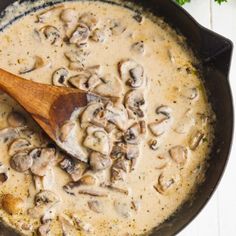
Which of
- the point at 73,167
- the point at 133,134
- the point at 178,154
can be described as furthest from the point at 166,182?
the point at 73,167

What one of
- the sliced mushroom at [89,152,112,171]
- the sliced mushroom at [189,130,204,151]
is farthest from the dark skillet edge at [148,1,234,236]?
the sliced mushroom at [89,152,112,171]

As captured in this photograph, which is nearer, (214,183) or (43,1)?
(214,183)

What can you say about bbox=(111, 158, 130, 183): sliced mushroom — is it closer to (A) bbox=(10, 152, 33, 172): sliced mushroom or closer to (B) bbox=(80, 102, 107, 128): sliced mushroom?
(B) bbox=(80, 102, 107, 128): sliced mushroom

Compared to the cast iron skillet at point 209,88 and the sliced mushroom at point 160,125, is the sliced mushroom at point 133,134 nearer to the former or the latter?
the sliced mushroom at point 160,125

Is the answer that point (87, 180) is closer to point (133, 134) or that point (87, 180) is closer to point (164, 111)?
point (133, 134)

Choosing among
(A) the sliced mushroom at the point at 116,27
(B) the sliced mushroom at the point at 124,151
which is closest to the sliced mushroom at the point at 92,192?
(B) the sliced mushroom at the point at 124,151

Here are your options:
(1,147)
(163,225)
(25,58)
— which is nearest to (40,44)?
(25,58)

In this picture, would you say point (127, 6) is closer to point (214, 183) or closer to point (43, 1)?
point (43, 1)
